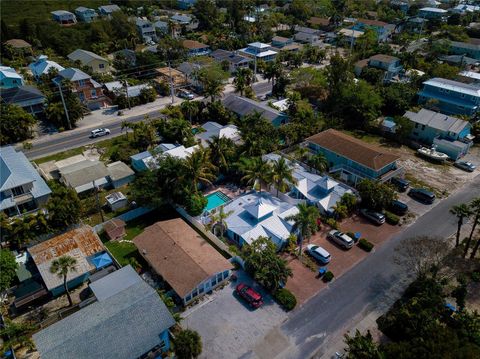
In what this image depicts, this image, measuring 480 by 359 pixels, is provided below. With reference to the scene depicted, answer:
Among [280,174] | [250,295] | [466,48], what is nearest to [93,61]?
[280,174]

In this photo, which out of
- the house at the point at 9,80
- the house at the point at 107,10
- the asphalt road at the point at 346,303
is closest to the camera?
the asphalt road at the point at 346,303

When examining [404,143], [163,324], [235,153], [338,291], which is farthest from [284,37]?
[163,324]

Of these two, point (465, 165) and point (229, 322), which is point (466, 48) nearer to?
point (465, 165)

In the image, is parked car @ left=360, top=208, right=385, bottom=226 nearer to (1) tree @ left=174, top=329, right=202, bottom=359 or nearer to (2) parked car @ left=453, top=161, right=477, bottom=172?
(2) parked car @ left=453, top=161, right=477, bottom=172

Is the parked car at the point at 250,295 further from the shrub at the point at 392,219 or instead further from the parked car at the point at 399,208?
the parked car at the point at 399,208

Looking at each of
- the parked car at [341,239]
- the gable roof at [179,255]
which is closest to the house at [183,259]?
the gable roof at [179,255]

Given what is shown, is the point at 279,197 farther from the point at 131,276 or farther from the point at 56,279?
the point at 56,279
